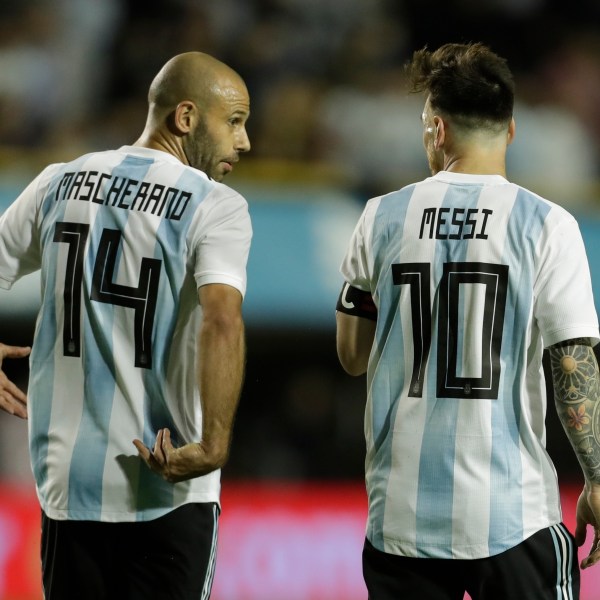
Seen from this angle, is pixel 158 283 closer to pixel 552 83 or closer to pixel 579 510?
pixel 579 510

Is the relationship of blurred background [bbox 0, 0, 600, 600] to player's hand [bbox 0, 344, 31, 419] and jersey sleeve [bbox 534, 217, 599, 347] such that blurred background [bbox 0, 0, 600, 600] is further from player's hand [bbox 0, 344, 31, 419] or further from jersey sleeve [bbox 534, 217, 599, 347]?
jersey sleeve [bbox 534, 217, 599, 347]

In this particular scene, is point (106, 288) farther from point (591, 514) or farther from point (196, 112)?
point (591, 514)

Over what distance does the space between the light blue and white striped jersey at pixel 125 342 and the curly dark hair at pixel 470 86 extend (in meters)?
0.52

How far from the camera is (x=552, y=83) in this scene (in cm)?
675

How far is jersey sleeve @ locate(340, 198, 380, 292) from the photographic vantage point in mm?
2549

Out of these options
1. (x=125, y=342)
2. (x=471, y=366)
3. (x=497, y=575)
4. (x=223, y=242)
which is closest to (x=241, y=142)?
(x=223, y=242)

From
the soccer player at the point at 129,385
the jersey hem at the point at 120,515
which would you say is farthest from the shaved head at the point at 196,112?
the jersey hem at the point at 120,515

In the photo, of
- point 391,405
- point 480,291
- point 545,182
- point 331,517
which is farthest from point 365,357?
point 545,182

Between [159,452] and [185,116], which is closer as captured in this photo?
[159,452]

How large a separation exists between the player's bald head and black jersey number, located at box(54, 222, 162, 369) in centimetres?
41

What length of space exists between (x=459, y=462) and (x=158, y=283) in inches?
29.2

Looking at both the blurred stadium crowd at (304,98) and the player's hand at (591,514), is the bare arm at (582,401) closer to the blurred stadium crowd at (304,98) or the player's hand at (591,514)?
the player's hand at (591,514)

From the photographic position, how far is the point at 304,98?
662 cm

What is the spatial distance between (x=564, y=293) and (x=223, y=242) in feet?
2.38
